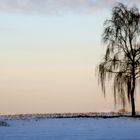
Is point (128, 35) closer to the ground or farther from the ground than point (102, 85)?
farther from the ground

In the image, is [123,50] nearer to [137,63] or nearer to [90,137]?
[137,63]

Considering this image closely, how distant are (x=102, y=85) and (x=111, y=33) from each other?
401cm

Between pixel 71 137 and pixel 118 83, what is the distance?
2050cm

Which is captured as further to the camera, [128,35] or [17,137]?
[128,35]

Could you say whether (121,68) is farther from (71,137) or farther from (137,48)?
(71,137)

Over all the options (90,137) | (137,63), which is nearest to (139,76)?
(137,63)

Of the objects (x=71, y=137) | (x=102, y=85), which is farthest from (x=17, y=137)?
(x=102, y=85)

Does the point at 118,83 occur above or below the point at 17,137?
above

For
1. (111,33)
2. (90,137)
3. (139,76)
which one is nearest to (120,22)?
(111,33)

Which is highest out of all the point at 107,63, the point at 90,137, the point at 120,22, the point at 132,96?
the point at 120,22

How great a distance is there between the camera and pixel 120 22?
4216cm

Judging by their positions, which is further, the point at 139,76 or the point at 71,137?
the point at 139,76

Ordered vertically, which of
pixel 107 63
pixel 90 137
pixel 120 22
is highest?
pixel 120 22

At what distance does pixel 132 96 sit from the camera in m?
41.6
